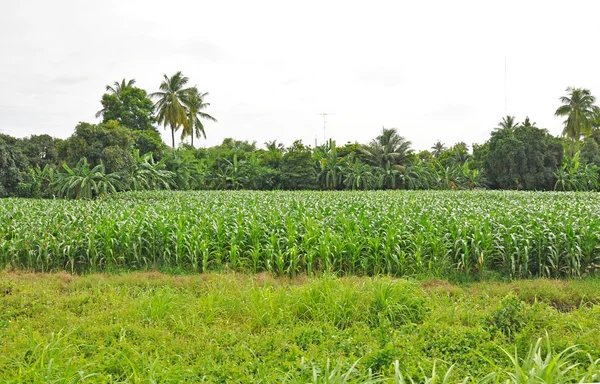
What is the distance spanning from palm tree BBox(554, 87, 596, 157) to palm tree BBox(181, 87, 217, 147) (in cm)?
3137

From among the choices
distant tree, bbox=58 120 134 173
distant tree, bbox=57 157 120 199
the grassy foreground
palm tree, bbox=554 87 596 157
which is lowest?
the grassy foreground

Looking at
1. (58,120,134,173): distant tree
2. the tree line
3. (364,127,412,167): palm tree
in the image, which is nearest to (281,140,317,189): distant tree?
the tree line

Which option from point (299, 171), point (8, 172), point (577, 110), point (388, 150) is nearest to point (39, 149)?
point (8, 172)

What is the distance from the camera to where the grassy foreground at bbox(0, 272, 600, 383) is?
3.40 metres

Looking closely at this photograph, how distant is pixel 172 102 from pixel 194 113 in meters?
3.46

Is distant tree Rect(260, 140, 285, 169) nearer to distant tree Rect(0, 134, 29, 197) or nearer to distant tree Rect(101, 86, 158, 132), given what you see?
distant tree Rect(101, 86, 158, 132)

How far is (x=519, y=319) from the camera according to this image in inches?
164

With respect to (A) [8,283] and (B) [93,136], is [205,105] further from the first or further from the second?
(A) [8,283]

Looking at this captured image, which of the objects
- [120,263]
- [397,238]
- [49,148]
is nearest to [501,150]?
[397,238]

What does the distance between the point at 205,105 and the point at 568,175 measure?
99.7 ft

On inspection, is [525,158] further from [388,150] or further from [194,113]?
[194,113]

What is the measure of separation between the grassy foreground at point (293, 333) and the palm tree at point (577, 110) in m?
38.4

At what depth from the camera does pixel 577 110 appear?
3806 cm

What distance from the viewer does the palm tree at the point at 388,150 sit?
35.4 m
